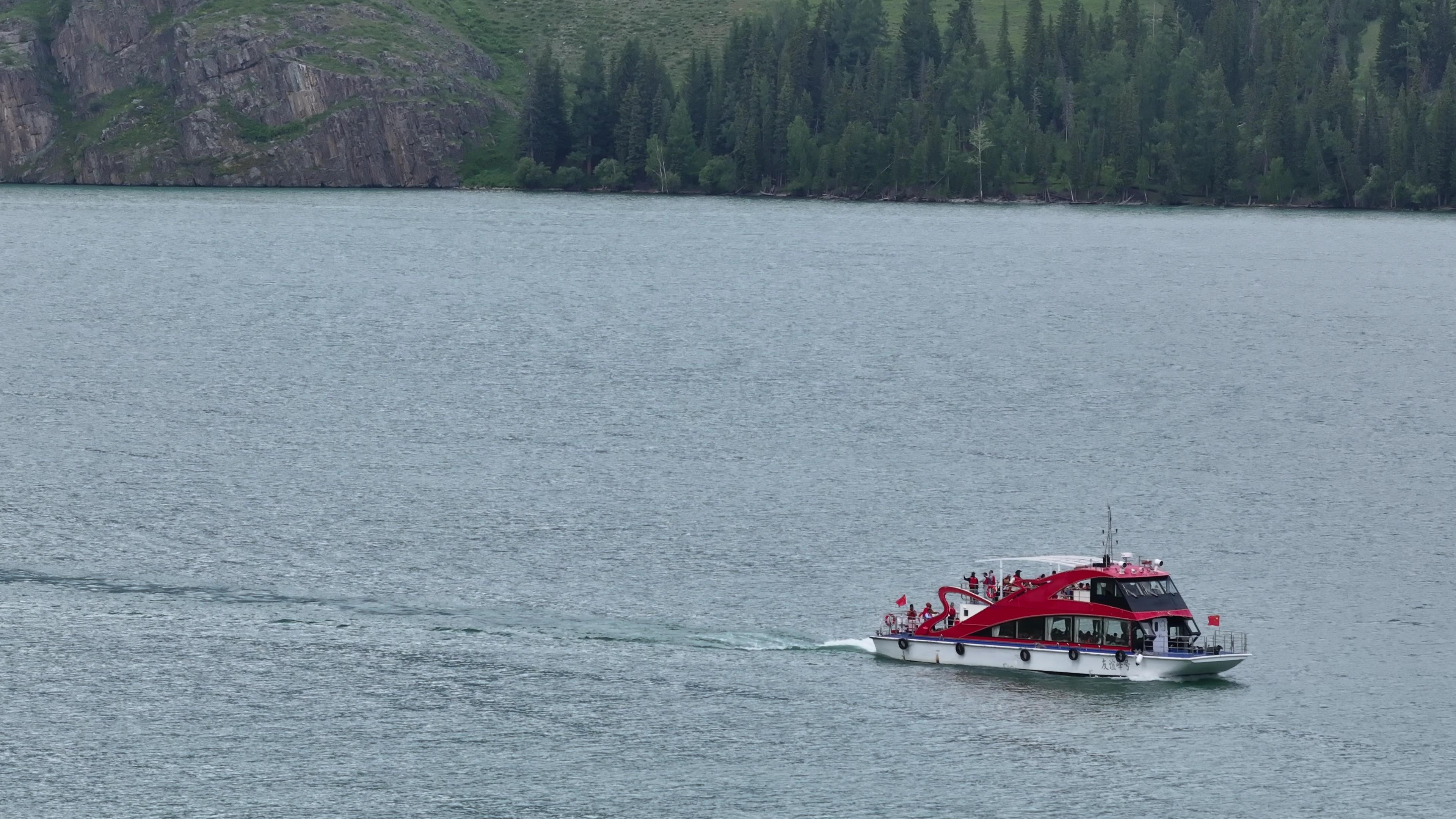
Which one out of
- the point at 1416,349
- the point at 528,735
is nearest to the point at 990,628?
the point at 528,735

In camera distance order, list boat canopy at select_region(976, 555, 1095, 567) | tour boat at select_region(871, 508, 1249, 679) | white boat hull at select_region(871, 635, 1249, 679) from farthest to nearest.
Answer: boat canopy at select_region(976, 555, 1095, 567) < tour boat at select_region(871, 508, 1249, 679) < white boat hull at select_region(871, 635, 1249, 679)

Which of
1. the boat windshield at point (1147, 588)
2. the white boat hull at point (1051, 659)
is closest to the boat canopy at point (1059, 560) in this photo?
the boat windshield at point (1147, 588)

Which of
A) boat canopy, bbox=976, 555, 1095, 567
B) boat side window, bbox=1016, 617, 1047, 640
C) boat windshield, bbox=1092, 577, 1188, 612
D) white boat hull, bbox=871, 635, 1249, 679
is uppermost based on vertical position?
boat canopy, bbox=976, 555, 1095, 567

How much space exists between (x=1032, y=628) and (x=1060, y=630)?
124 cm

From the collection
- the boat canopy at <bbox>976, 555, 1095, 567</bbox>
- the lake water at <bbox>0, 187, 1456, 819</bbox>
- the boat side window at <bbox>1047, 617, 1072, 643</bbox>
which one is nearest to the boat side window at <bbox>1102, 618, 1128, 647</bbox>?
the boat side window at <bbox>1047, 617, 1072, 643</bbox>

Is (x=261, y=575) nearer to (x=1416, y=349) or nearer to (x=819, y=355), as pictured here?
(x=819, y=355)

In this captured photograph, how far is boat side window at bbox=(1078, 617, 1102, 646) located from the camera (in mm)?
87875

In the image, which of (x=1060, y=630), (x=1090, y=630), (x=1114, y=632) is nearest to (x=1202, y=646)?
(x=1114, y=632)

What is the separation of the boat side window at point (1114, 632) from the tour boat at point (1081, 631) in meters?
0.03

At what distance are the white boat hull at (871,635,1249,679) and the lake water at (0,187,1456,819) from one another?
800 millimetres

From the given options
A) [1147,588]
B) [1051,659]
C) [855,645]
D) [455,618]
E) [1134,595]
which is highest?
[1147,588]

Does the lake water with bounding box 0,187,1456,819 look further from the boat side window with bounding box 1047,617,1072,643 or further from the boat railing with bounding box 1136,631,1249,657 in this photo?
the boat side window with bounding box 1047,617,1072,643

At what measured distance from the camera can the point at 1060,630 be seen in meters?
88.4

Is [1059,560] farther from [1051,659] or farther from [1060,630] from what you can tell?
[1051,659]
